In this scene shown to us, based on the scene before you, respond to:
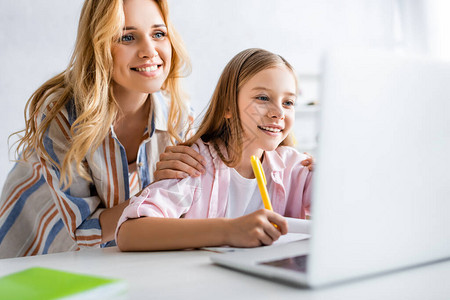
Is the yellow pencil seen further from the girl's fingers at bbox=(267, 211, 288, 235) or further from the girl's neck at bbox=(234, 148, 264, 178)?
the girl's neck at bbox=(234, 148, 264, 178)

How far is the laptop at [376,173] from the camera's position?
1.63 ft

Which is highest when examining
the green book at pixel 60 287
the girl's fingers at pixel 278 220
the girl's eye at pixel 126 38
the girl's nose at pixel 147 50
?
the girl's eye at pixel 126 38

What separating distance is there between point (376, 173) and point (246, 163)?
0.68 m

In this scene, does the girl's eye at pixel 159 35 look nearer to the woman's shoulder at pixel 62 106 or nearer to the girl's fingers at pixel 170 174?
Result: the woman's shoulder at pixel 62 106

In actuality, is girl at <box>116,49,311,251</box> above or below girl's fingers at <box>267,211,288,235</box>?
above

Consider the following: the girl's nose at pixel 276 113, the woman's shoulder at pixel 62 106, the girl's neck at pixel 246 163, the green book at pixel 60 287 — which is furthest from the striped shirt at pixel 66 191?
the green book at pixel 60 287

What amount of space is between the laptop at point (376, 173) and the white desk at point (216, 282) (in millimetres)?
13

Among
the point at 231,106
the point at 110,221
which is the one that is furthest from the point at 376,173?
the point at 110,221

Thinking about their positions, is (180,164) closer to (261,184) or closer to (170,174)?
(170,174)

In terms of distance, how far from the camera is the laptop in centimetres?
50

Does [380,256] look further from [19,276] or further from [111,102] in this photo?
[111,102]

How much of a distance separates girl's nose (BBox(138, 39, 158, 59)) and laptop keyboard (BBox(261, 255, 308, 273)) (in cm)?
82

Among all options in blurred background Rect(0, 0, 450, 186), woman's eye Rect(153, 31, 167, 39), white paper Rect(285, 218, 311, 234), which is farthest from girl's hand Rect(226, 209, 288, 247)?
blurred background Rect(0, 0, 450, 186)

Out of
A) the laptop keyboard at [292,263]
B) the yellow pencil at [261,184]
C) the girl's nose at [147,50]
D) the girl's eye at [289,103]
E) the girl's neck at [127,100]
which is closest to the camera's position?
the laptop keyboard at [292,263]
